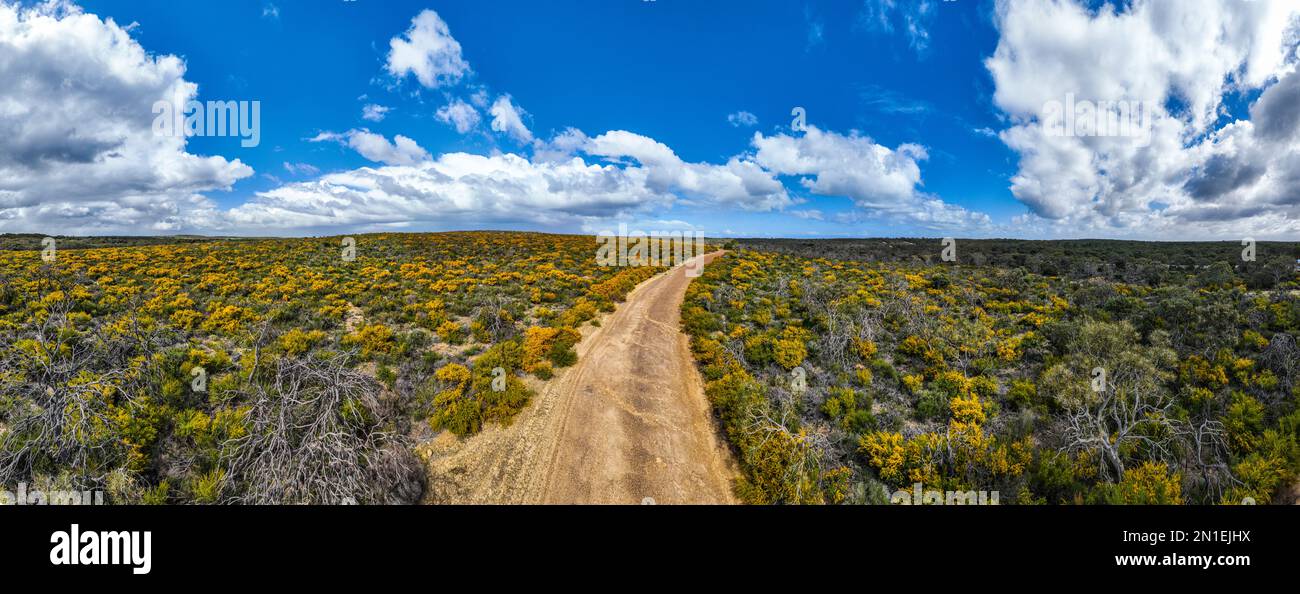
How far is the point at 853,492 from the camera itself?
7.54 meters

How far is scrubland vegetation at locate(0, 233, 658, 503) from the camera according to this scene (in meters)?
6.65

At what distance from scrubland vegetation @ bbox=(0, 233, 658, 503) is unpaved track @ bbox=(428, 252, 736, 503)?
701 mm

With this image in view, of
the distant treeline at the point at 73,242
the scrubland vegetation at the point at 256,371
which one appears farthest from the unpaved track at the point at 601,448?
the distant treeline at the point at 73,242

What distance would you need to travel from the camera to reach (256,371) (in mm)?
9273

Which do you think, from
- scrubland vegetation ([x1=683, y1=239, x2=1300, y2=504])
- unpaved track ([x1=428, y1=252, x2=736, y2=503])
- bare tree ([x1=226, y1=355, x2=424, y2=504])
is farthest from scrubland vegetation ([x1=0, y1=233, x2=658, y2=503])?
scrubland vegetation ([x1=683, y1=239, x2=1300, y2=504])

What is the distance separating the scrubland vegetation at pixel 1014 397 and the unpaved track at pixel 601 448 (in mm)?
861

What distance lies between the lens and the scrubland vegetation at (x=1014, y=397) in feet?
24.1

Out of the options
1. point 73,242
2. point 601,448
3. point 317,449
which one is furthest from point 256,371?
point 73,242

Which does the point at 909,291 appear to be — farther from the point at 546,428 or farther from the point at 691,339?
the point at 546,428

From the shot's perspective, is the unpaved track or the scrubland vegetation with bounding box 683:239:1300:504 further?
the unpaved track

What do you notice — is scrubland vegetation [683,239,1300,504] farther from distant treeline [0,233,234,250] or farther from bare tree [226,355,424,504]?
distant treeline [0,233,234,250]

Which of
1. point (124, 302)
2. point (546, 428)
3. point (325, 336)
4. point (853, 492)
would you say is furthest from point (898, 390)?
point (124, 302)

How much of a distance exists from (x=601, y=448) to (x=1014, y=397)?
1062 centimetres

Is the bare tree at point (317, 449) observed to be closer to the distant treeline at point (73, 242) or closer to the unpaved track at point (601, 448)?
the unpaved track at point (601, 448)
